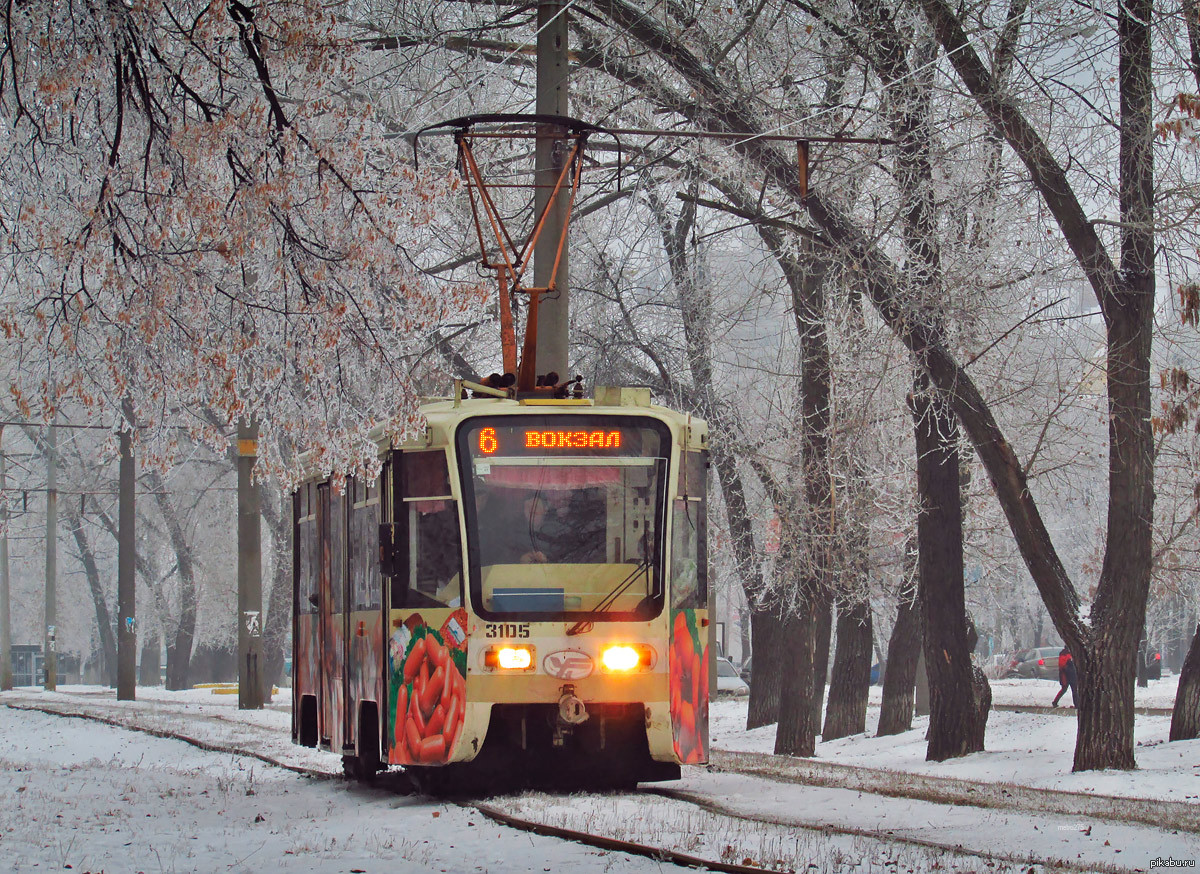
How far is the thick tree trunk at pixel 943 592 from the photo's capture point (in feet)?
62.0

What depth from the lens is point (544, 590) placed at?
11.8 m

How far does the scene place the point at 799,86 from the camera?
19.1m

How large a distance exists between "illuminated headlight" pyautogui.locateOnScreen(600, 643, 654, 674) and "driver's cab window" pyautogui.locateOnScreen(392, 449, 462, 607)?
1101 mm

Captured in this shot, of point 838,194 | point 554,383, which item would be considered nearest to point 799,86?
point 838,194

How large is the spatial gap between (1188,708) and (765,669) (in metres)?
9.65

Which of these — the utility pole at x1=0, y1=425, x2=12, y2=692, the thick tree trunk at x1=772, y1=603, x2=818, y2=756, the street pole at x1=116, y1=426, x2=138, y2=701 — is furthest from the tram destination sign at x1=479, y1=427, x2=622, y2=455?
the utility pole at x1=0, y1=425, x2=12, y2=692

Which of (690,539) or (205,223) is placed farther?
(690,539)

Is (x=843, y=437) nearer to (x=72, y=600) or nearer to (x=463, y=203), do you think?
(x=463, y=203)

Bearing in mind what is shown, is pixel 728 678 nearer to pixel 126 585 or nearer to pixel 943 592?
pixel 126 585

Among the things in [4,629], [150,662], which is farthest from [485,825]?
[150,662]

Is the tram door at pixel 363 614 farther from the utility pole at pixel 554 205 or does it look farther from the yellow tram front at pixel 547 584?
the utility pole at pixel 554 205

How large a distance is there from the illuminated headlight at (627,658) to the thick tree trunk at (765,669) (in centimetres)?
1569

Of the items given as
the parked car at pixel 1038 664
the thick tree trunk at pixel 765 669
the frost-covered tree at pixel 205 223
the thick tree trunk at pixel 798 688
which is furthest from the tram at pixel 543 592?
the parked car at pixel 1038 664

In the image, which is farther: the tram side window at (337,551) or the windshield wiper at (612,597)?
the tram side window at (337,551)
